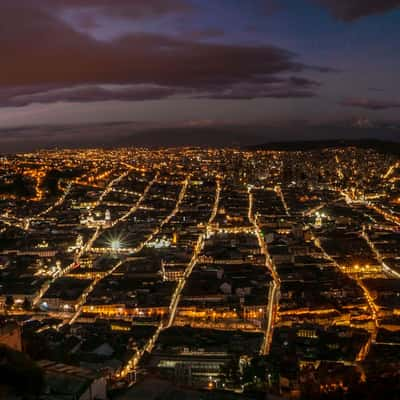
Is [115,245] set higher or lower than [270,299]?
lower

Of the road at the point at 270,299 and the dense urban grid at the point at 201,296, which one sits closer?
the dense urban grid at the point at 201,296

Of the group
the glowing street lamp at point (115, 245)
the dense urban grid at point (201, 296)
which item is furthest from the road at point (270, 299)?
the glowing street lamp at point (115, 245)

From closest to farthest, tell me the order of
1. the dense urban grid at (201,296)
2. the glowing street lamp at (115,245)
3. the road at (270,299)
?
the dense urban grid at (201,296) < the road at (270,299) < the glowing street lamp at (115,245)

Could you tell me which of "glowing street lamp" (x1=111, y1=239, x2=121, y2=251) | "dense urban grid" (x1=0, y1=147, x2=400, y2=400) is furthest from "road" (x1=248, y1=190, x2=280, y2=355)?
"glowing street lamp" (x1=111, y1=239, x2=121, y2=251)

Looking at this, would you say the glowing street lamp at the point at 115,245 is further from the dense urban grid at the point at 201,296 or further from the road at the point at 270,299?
the road at the point at 270,299

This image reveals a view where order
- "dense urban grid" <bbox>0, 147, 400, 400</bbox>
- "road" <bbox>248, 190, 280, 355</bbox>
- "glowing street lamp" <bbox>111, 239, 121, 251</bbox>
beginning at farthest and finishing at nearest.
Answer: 1. "glowing street lamp" <bbox>111, 239, 121, 251</bbox>
2. "road" <bbox>248, 190, 280, 355</bbox>
3. "dense urban grid" <bbox>0, 147, 400, 400</bbox>

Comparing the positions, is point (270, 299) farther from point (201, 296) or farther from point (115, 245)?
point (115, 245)

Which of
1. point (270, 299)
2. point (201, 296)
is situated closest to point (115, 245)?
point (201, 296)

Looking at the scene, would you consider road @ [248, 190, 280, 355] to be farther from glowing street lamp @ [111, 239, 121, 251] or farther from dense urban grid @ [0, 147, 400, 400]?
glowing street lamp @ [111, 239, 121, 251]

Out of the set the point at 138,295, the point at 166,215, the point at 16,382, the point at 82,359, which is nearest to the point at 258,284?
the point at 138,295
